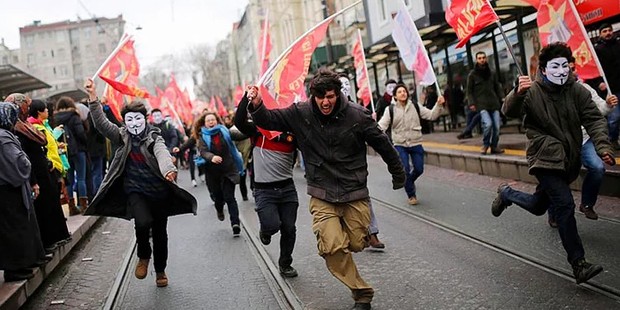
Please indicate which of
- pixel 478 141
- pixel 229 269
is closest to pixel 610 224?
pixel 229 269

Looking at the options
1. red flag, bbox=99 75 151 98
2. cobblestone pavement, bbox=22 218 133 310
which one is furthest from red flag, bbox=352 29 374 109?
cobblestone pavement, bbox=22 218 133 310

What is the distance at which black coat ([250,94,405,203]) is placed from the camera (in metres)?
5.08

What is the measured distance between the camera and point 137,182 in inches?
246

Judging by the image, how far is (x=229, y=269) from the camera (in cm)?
696

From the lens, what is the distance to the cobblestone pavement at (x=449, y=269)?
198 inches

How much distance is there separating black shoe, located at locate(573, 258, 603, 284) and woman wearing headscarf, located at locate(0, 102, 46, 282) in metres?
4.70

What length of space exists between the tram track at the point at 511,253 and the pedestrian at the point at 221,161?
2.30m

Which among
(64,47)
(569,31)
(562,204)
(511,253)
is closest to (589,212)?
(511,253)

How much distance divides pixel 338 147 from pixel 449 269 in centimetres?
178

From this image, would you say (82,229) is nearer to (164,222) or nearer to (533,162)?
(164,222)

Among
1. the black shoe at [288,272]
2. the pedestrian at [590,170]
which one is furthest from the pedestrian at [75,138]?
the pedestrian at [590,170]

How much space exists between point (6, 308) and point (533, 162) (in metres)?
4.60

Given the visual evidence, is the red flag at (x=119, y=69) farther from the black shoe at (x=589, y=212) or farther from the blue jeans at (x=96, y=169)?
the black shoe at (x=589, y=212)

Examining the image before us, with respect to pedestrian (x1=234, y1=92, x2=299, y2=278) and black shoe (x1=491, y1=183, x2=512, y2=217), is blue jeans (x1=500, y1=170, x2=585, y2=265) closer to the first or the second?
black shoe (x1=491, y1=183, x2=512, y2=217)
